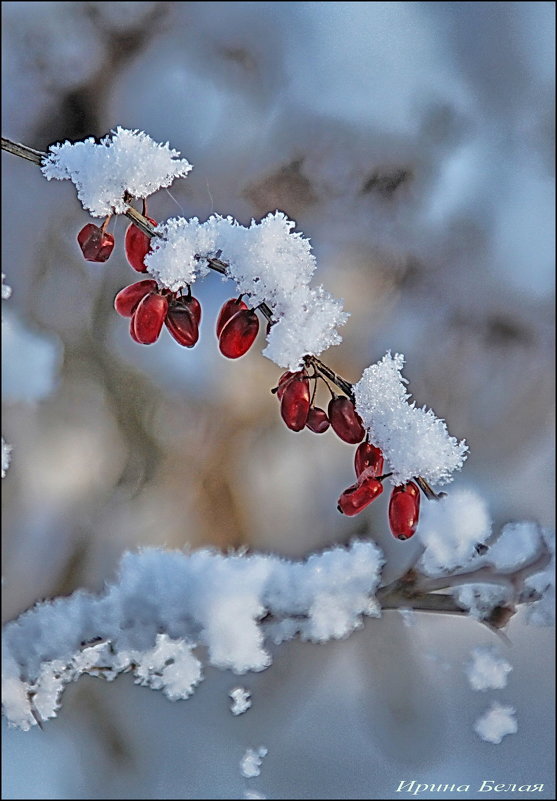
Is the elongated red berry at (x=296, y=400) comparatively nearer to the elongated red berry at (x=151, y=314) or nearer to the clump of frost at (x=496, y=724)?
the elongated red berry at (x=151, y=314)

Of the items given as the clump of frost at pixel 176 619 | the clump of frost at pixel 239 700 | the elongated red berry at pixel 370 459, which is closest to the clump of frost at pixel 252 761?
the clump of frost at pixel 239 700

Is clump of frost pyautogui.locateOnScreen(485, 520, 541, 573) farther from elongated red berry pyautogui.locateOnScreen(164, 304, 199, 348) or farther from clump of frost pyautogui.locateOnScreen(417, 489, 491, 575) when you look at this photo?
elongated red berry pyautogui.locateOnScreen(164, 304, 199, 348)

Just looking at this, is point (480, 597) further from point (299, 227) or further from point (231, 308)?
point (299, 227)

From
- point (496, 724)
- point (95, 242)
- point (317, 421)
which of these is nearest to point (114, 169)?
point (95, 242)

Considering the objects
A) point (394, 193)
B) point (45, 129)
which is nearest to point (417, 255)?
point (394, 193)

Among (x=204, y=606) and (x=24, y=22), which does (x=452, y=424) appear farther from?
(x=24, y=22)

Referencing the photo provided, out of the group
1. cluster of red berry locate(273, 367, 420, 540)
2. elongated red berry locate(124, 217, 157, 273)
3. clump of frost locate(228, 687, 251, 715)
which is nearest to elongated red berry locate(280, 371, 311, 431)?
cluster of red berry locate(273, 367, 420, 540)
